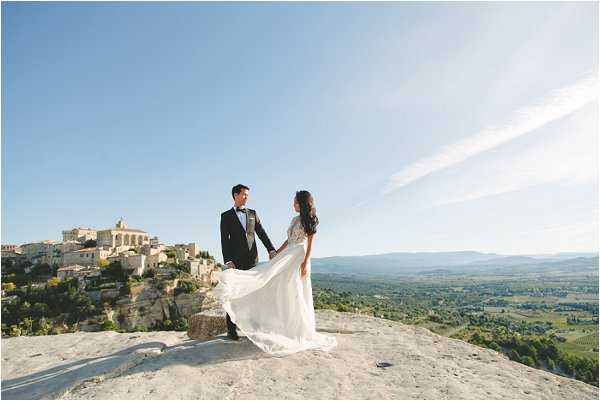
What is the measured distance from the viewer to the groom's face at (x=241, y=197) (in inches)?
249

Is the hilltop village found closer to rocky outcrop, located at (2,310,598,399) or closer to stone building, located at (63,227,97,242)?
stone building, located at (63,227,97,242)

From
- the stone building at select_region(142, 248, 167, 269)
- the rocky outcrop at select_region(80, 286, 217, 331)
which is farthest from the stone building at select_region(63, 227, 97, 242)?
the rocky outcrop at select_region(80, 286, 217, 331)

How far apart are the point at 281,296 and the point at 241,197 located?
192 cm

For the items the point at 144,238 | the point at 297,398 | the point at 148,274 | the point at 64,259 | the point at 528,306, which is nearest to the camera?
the point at 297,398

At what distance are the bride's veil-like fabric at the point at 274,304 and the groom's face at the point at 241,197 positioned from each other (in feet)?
3.88

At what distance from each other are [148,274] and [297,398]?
214 ft

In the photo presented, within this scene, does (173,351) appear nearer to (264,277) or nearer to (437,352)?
(264,277)

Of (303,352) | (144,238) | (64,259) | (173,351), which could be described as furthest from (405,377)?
(144,238)

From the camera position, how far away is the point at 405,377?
4.80m

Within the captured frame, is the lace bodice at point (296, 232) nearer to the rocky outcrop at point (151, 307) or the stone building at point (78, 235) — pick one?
the rocky outcrop at point (151, 307)

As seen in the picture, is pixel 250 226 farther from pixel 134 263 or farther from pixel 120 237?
pixel 120 237

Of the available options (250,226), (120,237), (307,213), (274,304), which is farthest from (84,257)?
(307,213)

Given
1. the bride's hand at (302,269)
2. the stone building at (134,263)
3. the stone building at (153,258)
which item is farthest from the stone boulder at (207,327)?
the stone building at (153,258)

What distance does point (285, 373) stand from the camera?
4.72 meters
